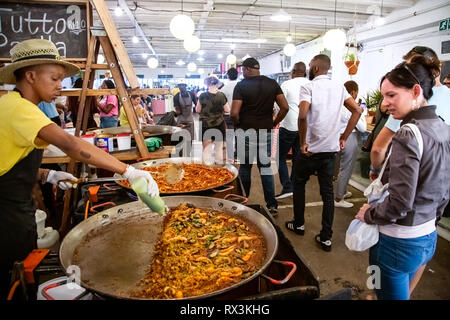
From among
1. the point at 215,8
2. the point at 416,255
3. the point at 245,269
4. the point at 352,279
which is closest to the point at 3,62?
the point at 245,269

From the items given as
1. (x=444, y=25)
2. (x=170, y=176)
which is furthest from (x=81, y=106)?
(x=444, y=25)

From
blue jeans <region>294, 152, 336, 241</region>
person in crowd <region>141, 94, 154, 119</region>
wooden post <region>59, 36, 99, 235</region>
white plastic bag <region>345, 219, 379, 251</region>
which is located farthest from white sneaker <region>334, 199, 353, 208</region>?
person in crowd <region>141, 94, 154, 119</region>

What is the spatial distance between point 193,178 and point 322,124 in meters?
1.63

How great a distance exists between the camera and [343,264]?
3.47 m

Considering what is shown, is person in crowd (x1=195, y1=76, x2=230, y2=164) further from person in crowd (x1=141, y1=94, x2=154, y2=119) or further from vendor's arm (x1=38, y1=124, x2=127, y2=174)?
vendor's arm (x1=38, y1=124, x2=127, y2=174)

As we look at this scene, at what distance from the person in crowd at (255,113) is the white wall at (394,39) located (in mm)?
5886

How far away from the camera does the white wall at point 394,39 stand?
7784 mm

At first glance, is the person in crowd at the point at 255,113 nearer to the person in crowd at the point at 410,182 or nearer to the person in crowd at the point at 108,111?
the person in crowd at the point at 410,182

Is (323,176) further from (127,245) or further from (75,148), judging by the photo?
(75,148)

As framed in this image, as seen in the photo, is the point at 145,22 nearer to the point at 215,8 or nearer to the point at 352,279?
the point at 215,8

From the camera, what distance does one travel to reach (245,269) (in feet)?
5.34

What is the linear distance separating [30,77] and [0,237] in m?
0.95

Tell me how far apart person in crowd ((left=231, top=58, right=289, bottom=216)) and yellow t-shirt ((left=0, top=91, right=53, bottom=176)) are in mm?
2944

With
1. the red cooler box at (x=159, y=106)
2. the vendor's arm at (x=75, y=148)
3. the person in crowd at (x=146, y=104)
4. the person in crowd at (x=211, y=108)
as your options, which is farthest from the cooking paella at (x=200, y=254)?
the red cooler box at (x=159, y=106)
